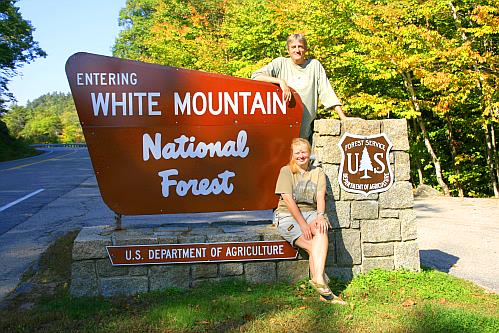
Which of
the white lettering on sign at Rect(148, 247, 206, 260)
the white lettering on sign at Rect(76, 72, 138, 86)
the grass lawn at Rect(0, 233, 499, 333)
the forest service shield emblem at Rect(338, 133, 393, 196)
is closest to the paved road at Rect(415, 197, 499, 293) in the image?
the grass lawn at Rect(0, 233, 499, 333)

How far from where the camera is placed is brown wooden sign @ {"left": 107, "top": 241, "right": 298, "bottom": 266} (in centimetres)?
445

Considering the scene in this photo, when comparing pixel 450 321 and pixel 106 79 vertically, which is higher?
pixel 106 79

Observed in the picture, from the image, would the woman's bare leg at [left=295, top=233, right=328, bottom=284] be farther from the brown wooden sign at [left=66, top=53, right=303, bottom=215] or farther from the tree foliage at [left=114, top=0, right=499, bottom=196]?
the tree foliage at [left=114, top=0, right=499, bottom=196]

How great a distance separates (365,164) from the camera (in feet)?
16.1

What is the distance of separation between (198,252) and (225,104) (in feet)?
4.67

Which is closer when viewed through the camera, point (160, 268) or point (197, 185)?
point (160, 268)

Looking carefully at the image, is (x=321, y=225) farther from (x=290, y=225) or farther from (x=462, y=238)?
(x=462, y=238)

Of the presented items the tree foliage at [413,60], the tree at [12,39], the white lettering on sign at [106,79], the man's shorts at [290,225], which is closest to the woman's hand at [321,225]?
the man's shorts at [290,225]

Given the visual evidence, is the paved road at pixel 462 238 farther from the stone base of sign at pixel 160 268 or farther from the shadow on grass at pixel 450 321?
the stone base of sign at pixel 160 268

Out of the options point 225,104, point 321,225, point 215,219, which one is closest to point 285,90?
point 225,104

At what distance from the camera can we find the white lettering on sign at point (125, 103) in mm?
4711

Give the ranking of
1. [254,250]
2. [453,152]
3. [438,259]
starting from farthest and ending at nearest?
[453,152], [438,259], [254,250]

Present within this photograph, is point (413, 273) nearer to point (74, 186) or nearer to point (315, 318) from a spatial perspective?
point (315, 318)

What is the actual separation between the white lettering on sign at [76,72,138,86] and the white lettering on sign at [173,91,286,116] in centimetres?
43
